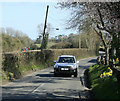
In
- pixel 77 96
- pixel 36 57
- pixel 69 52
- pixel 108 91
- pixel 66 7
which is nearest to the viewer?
pixel 108 91

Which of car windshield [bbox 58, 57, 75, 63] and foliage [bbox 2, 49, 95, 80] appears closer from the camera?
foliage [bbox 2, 49, 95, 80]

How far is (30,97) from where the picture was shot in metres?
9.20

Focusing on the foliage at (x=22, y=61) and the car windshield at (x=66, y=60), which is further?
the car windshield at (x=66, y=60)

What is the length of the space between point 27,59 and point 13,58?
461cm

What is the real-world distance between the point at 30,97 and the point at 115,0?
16.6 feet

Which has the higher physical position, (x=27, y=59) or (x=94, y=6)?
(x=94, y=6)

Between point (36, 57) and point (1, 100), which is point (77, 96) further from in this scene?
point (36, 57)

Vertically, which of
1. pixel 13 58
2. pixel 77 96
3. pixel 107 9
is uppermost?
pixel 107 9

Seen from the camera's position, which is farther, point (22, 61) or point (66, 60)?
point (22, 61)

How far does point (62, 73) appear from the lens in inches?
687

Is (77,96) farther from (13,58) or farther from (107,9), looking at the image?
(13,58)

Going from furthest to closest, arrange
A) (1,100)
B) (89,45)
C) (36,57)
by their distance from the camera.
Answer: (89,45), (36,57), (1,100)

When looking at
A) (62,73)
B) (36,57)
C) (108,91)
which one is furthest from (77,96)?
(36,57)

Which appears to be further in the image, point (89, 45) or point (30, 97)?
point (89, 45)
